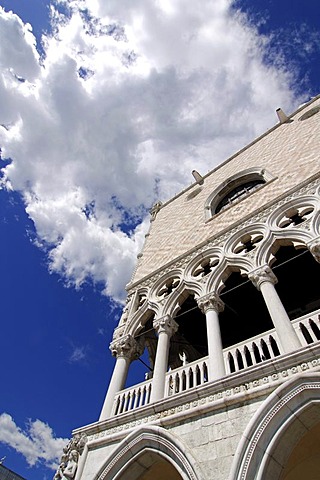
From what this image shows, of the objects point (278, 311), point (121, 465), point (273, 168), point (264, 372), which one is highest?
point (273, 168)

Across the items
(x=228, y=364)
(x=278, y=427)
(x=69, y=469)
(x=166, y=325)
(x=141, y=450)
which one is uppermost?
(x=166, y=325)

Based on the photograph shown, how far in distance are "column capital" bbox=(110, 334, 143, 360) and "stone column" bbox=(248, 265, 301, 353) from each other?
126 inches

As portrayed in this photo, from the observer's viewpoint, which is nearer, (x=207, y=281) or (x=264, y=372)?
(x=264, y=372)

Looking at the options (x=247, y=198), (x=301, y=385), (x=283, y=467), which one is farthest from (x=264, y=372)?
(x=247, y=198)

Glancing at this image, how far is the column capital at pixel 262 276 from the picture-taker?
20.7ft

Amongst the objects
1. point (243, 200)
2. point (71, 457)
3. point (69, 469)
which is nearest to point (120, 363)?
point (71, 457)

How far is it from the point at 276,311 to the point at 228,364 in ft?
3.95

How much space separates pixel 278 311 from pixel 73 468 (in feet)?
14.5

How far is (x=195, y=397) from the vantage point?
16.7 ft

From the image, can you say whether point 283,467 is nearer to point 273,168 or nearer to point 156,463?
point 156,463

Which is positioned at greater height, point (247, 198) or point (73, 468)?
point (247, 198)

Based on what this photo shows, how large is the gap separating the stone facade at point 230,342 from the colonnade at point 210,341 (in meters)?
0.02

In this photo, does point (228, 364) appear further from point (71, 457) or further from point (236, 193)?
point (236, 193)

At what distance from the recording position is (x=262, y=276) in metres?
6.37
